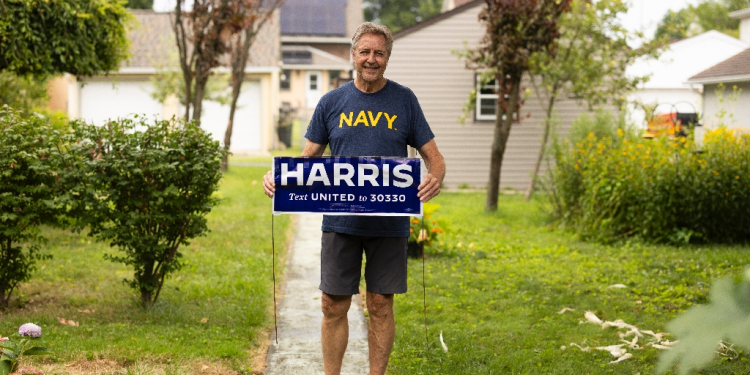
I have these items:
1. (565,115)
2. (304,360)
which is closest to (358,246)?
(304,360)

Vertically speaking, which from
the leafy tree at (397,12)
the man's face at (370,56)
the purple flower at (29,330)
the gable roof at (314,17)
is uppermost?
the leafy tree at (397,12)

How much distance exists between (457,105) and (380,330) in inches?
594

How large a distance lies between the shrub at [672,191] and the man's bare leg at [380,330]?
640cm

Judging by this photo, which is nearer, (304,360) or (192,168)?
(304,360)

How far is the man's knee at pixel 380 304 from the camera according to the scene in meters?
4.23

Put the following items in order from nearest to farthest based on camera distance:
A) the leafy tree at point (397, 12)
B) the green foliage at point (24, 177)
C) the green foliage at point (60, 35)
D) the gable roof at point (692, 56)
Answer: the green foliage at point (24, 177) → the green foliage at point (60, 35) → the gable roof at point (692, 56) → the leafy tree at point (397, 12)

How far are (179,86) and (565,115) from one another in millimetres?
13595

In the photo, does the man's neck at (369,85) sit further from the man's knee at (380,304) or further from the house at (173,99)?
the house at (173,99)

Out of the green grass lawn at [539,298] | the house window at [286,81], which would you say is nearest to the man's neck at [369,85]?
the green grass lawn at [539,298]

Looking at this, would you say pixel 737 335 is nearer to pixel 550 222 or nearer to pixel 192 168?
pixel 192 168

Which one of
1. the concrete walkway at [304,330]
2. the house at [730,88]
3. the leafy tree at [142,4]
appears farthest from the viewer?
the leafy tree at [142,4]

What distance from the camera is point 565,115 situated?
744 inches

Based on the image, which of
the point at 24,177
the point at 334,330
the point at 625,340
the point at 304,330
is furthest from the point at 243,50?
the point at 334,330

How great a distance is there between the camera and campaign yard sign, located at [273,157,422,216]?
4.08 meters
